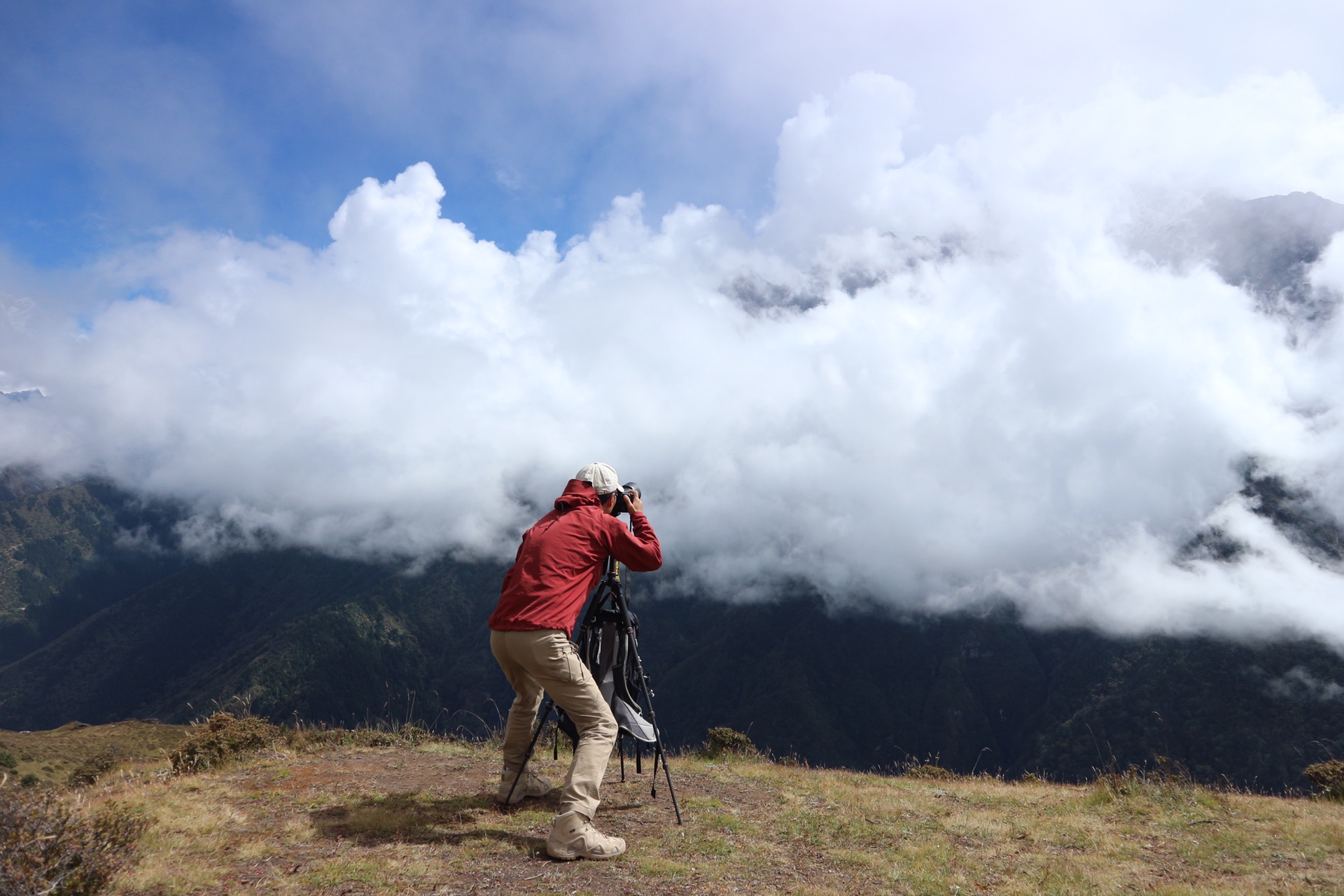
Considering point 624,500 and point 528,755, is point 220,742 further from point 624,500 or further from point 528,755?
point 624,500

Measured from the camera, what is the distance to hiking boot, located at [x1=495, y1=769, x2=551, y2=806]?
6.80m

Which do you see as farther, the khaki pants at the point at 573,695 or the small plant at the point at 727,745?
the small plant at the point at 727,745

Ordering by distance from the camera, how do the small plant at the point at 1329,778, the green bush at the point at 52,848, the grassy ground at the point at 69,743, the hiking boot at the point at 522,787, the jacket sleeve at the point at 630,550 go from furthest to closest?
1. the grassy ground at the point at 69,743
2. the small plant at the point at 1329,778
3. the hiking boot at the point at 522,787
4. the jacket sleeve at the point at 630,550
5. the green bush at the point at 52,848

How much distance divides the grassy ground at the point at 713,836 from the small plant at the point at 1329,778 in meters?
0.70

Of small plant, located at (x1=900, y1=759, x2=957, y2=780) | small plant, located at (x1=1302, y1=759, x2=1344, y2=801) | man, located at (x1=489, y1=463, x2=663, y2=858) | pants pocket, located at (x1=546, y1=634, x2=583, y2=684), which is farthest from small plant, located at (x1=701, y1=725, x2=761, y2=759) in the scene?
small plant, located at (x1=1302, y1=759, x2=1344, y2=801)

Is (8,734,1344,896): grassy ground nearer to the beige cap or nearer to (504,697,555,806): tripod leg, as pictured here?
(504,697,555,806): tripod leg

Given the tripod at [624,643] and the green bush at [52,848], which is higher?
the tripod at [624,643]

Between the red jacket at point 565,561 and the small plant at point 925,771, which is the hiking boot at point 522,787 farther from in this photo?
the small plant at point 925,771

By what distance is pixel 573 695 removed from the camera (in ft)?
18.3

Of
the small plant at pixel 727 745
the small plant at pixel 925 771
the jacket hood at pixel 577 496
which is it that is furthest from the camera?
the small plant at pixel 727 745

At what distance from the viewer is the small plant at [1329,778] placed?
9289 mm

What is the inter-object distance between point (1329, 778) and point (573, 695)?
36.6ft

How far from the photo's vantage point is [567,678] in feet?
18.1

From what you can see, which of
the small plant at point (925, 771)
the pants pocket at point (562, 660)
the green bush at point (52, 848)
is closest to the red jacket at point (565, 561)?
the pants pocket at point (562, 660)
